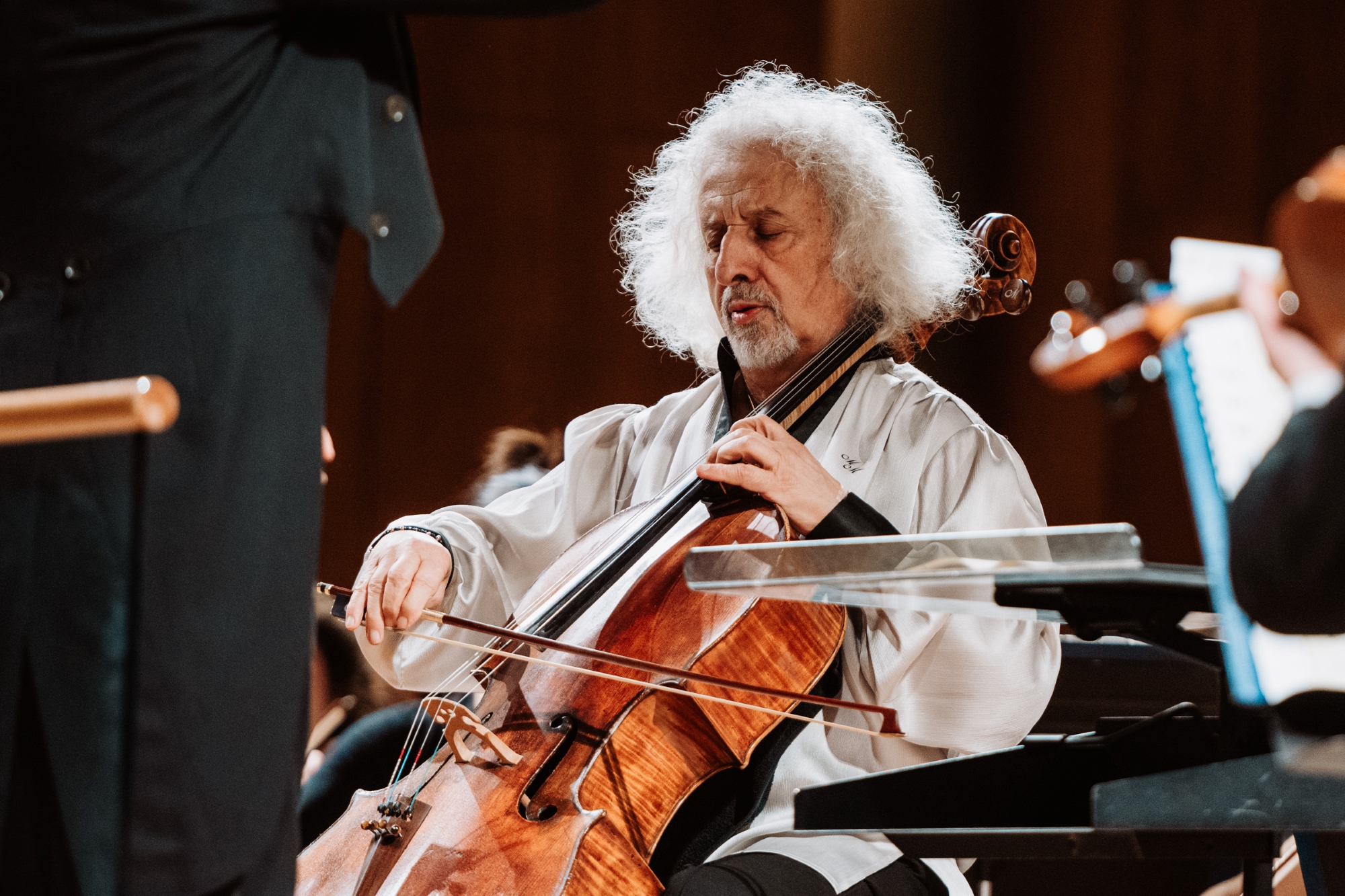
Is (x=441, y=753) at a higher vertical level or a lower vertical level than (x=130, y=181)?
lower

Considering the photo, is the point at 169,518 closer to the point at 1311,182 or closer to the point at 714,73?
the point at 1311,182

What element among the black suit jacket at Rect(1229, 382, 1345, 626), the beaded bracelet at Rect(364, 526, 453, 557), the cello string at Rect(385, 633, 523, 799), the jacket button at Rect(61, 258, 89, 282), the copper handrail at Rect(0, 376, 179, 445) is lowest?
the cello string at Rect(385, 633, 523, 799)

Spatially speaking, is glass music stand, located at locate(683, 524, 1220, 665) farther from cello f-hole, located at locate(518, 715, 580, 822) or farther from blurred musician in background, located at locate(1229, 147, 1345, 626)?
cello f-hole, located at locate(518, 715, 580, 822)

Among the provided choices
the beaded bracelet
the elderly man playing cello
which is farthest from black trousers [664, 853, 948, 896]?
the beaded bracelet

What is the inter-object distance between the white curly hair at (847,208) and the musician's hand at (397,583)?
0.63 meters

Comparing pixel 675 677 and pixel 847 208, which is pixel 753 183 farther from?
pixel 675 677

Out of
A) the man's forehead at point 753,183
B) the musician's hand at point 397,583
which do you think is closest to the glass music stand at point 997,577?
the musician's hand at point 397,583

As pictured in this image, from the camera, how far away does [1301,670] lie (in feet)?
2.68

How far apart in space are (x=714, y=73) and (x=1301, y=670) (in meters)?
3.95

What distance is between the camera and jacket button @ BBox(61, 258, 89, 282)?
86cm

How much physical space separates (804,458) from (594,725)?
16.9 inches

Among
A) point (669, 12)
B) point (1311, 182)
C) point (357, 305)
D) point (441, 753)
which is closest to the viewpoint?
point (1311, 182)

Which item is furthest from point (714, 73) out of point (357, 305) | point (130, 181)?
point (130, 181)

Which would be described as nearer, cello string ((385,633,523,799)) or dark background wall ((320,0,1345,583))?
cello string ((385,633,523,799))
